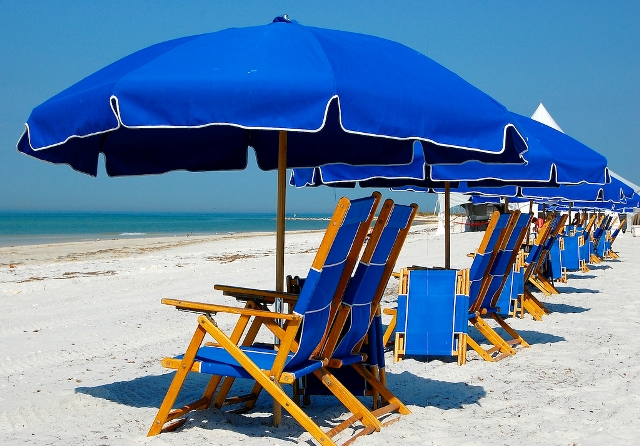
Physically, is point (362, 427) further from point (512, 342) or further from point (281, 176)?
point (512, 342)

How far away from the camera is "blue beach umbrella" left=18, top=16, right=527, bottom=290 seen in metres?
2.79

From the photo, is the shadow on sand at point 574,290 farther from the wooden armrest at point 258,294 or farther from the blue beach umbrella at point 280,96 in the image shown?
the wooden armrest at point 258,294

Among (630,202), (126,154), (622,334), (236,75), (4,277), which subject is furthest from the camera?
(630,202)

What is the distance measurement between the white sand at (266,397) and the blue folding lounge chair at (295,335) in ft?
0.87

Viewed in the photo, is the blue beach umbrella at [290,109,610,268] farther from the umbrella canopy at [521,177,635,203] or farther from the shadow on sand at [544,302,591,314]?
the umbrella canopy at [521,177,635,203]

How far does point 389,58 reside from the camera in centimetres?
349

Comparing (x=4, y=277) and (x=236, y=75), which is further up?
(x=236, y=75)

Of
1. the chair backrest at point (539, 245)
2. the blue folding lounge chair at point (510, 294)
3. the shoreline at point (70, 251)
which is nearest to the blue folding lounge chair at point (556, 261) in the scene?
the chair backrest at point (539, 245)

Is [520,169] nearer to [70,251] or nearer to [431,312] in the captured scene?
[431,312]

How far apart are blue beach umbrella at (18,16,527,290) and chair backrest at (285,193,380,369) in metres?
0.37

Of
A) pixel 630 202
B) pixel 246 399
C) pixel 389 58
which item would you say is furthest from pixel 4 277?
pixel 630 202

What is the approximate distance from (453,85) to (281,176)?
102 centimetres

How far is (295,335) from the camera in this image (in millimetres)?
3359

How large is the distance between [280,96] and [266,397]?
219cm
